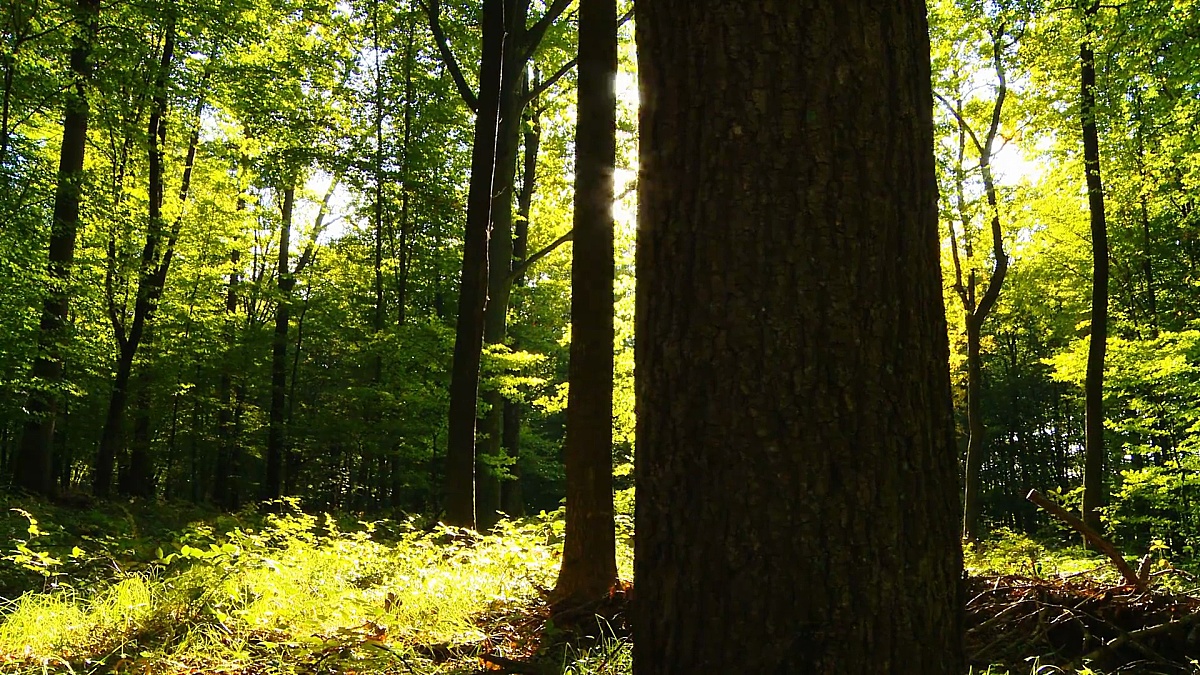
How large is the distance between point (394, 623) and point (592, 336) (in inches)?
94.5

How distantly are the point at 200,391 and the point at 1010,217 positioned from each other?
1888 cm

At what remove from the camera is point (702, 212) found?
1.69 metres

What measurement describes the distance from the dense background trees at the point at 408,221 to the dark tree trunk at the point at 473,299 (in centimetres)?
4

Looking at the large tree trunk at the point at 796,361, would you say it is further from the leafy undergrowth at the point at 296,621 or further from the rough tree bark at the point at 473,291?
the rough tree bark at the point at 473,291

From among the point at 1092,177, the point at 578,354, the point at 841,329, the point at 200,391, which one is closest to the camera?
the point at 841,329

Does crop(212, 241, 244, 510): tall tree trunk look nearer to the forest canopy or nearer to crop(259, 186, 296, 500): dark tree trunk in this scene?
the forest canopy

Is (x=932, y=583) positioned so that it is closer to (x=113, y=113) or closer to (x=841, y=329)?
(x=841, y=329)

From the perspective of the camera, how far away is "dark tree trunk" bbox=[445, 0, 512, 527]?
8.94m

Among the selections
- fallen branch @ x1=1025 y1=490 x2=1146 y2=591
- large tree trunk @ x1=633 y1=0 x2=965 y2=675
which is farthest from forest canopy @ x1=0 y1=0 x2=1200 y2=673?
fallen branch @ x1=1025 y1=490 x2=1146 y2=591

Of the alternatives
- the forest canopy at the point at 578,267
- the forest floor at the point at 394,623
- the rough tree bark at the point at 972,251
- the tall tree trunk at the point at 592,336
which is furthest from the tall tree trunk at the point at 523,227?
the forest floor at the point at 394,623

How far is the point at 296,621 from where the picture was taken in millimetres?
4395


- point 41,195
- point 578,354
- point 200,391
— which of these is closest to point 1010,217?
point 578,354

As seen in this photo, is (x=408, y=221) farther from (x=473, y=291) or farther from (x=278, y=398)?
(x=473, y=291)

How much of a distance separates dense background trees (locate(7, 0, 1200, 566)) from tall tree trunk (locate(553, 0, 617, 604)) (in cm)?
330
